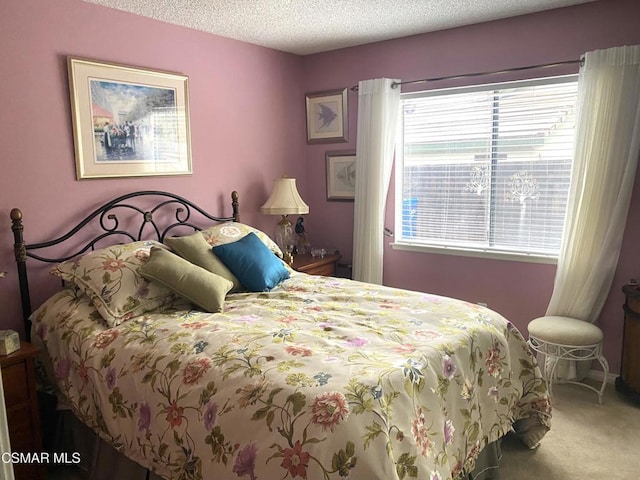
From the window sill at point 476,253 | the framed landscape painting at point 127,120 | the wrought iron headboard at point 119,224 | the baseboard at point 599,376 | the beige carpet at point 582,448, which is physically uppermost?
the framed landscape painting at point 127,120

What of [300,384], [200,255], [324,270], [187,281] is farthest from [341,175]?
[300,384]

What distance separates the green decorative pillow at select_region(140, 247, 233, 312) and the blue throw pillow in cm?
26

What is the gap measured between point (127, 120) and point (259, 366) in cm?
203

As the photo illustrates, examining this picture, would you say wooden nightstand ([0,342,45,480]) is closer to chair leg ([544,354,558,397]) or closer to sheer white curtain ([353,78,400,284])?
sheer white curtain ([353,78,400,284])

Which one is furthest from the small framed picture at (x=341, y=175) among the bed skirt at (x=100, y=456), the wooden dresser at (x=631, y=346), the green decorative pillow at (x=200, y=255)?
the bed skirt at (x=100, y=456)

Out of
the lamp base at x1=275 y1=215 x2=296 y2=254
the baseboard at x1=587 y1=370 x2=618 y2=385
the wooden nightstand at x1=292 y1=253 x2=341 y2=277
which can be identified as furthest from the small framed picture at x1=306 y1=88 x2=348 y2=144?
the baseboard at x1=587 y1=370 x2=618 y2=385

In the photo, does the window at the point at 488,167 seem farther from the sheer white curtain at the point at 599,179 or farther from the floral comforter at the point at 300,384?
the floral comforter at the point at 300,384

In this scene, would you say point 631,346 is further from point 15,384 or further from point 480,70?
point 15,384

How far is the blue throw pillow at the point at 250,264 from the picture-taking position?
115 inches

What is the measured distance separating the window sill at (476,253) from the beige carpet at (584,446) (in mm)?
921

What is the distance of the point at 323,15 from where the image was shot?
324cm

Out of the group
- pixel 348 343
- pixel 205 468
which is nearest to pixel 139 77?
pixel 348 343

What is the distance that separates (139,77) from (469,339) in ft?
8.34

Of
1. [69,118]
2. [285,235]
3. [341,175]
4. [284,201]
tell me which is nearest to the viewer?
[69,118]
